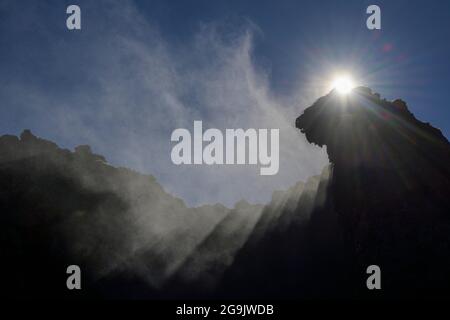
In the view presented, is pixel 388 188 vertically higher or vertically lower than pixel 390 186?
lower

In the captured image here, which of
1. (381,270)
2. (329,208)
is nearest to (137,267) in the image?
(329,208)

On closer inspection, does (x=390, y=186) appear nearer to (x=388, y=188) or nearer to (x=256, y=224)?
(x=388, y=188)

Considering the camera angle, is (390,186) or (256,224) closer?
(390,186)

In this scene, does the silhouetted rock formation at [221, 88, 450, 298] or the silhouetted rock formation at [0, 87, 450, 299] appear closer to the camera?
the silhouetted rock formation at [221, 88, 450, 298]

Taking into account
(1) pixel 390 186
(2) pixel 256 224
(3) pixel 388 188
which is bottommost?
(2) pixel 256 224

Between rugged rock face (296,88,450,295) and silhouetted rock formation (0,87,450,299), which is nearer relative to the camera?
rugged rock face (296,88,450,295)

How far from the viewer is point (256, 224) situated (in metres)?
62.0

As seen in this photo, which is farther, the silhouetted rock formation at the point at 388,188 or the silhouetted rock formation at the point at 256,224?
the silhouetted rock formation at the point at 256,224

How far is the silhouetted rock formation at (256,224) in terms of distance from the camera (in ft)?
98.6

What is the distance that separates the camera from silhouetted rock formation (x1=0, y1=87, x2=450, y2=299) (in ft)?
98.6

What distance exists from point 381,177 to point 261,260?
28.7 metres

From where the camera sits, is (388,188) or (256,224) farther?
(256,224)

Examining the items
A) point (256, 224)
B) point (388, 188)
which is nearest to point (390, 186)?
point (388, 188)
